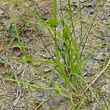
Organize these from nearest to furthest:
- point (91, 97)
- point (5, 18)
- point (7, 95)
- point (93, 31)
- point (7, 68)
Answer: point (91, 97) → point (7, 95) → point (7, 68) → point (93, 31) → point (5, 18)

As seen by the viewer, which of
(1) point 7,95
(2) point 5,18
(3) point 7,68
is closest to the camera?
(1) point 7,95

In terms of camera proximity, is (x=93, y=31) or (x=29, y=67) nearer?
(x=29, y=67)

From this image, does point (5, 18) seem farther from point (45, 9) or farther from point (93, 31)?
point (93, 31)

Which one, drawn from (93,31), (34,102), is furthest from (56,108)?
(93,31)

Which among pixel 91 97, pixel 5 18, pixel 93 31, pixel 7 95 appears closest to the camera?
pixel 91 97

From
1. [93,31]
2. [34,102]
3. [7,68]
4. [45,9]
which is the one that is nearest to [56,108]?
[34,102]

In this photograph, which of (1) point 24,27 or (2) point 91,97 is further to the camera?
(1) point 24,27

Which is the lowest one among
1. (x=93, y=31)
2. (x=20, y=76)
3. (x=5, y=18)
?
(x=20, y=76)

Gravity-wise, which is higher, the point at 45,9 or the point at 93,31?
the point at 45,9

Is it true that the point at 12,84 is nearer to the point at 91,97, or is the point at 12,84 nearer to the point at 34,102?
the point at 34,102
